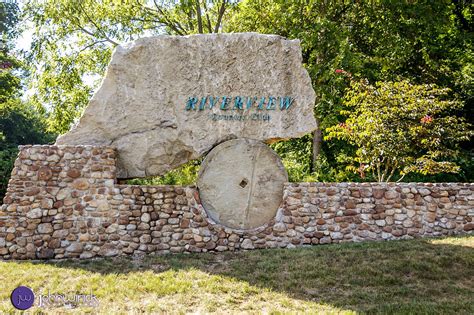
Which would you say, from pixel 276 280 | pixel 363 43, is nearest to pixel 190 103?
pixel 276 280

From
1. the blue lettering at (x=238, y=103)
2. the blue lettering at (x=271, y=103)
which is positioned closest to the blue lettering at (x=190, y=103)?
the blue lettering at (x=238, y=103)

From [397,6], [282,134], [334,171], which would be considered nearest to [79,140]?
[282,134]

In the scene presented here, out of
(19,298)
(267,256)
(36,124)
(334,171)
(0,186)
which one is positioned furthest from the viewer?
(36,124)

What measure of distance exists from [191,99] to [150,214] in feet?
7.34

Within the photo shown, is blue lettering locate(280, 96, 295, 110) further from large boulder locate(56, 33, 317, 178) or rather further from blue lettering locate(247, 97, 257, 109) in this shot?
blue lettering locate(247, 97, 257, 109)

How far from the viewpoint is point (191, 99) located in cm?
754

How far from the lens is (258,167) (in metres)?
7.53

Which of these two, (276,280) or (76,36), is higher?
(76,36)

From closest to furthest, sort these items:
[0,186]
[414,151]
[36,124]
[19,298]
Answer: [19,298] → [414,151] → [0,186] → [36,124]

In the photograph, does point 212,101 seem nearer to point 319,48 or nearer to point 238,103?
point 238,103

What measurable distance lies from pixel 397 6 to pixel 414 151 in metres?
6.58

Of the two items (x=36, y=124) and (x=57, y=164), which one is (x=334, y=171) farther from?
(x=36, y=124)

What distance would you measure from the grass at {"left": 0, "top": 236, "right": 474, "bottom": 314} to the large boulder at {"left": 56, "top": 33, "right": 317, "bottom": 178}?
6.64ft

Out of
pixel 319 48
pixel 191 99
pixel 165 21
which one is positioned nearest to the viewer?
pixel 191 99
